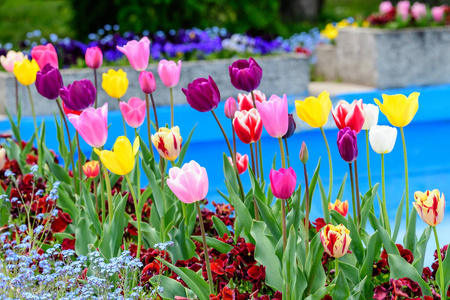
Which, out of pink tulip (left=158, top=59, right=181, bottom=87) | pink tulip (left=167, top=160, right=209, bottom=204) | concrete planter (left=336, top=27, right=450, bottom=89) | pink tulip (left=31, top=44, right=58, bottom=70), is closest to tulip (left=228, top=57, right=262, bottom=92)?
pink tulip (left=158, top=59, right=181, bottom=87)

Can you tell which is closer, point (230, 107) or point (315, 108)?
point (315, 108)

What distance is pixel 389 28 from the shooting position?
7.08 metres

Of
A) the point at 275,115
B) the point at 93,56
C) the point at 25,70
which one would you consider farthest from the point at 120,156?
the point at 25,70

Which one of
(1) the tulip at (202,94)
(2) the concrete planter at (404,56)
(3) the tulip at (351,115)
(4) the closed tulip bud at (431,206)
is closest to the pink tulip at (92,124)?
(1) the tulip at (202,94)

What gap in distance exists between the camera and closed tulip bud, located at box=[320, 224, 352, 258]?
181 cm

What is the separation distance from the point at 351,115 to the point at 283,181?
17.0 inches

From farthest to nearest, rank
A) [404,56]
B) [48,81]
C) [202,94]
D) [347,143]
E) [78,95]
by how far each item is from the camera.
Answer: [404,56], [48,81], [78,95], [202,94], [347,143]

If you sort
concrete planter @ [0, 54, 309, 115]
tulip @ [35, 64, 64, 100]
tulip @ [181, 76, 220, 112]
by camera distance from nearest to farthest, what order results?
1. tulip @ [181, 76, 220, 112]
2. tulip @ [35, 64, 64, 100]
3. concrete planter @ [0, 54, 309, 115]

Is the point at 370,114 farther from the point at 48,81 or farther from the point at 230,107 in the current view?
the point at 48,81

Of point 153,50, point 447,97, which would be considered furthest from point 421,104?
point 153,50

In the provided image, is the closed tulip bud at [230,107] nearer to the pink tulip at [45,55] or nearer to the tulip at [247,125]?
the tulip at [247,125]

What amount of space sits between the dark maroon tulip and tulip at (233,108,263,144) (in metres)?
0.65

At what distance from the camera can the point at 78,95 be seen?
7.89 feet

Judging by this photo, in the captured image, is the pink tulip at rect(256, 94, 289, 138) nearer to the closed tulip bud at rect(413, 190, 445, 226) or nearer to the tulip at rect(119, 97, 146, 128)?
the closed tulip bud at rect(413, 190, 445, 226)
